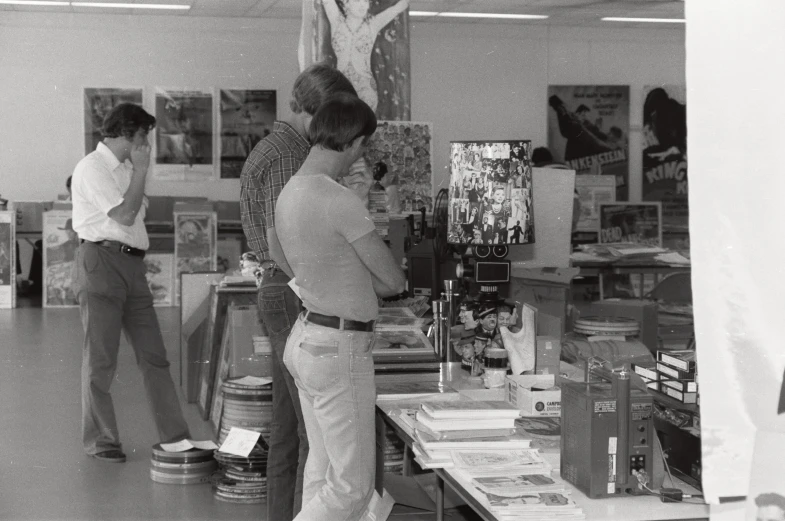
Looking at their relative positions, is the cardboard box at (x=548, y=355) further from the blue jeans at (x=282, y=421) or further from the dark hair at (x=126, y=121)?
the dark hair at (x=126, y=121)

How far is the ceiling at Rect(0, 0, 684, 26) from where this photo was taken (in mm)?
5383

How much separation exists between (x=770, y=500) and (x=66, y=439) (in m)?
4.28

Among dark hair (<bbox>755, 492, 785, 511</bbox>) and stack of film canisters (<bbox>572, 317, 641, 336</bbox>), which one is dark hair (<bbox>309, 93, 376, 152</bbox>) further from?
stack of film canisters (<bbox>572, 317, 641, 336</bbox>)

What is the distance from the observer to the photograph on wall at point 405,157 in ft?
14.3

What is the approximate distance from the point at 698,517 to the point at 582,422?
263mm

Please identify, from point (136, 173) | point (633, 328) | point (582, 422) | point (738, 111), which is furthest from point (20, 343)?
point (738, 111)

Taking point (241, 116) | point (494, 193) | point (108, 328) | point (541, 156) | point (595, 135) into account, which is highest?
point (595, 135)

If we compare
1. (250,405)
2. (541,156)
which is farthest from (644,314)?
(541,156)

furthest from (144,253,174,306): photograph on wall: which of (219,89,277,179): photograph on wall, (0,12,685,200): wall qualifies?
(219,89,277,179): photograph on wall

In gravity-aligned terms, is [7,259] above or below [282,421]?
above

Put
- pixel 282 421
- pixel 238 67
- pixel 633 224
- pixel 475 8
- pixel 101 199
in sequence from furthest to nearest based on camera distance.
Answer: pixel 633 224
pixel 475 8
pixel 238 67
pixel 101 199
pixel 282 421

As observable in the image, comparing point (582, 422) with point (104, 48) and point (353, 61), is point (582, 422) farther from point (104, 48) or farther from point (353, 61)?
point (104, 48)

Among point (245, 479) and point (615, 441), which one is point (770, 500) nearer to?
point (615, 441)

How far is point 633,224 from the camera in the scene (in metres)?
9.47
